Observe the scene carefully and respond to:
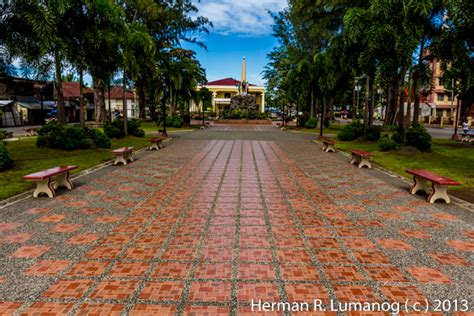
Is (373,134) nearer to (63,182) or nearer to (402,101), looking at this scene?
(402,101)

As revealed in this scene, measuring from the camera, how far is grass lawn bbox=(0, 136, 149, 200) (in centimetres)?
847

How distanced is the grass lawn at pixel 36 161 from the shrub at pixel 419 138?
13.4m

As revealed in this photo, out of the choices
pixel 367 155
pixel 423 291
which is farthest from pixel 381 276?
pixel 367 155

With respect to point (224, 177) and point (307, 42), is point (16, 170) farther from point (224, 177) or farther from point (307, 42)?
point (307, 42)

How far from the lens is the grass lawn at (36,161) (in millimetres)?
8467

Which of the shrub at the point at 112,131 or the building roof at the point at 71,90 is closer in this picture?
the shrub at the point at 112,131

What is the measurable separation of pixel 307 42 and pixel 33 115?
33597 millimetres

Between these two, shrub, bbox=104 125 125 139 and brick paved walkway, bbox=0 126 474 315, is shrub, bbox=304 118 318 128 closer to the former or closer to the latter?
shrub, bbox=104 125 125 139

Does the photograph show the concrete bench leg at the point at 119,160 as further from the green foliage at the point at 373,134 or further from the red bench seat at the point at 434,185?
the green foliage at the point at 373,134

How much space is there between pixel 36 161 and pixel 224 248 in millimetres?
10207

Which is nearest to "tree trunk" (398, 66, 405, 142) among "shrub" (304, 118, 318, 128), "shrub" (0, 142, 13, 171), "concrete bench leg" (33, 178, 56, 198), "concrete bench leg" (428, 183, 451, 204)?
"concrete bench leg" (428, 183, 451, 204)

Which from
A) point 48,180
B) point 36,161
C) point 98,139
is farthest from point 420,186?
point 98,139

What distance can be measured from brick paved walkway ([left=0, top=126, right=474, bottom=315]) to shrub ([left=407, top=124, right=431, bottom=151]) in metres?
7.25

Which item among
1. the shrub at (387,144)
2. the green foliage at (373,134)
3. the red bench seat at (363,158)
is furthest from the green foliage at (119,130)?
the shrub at (387,144)
